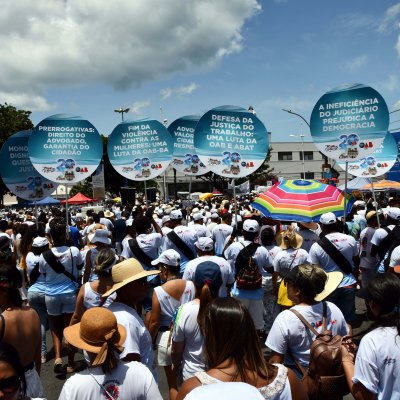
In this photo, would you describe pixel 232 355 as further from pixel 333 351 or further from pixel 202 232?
pixel 202 232

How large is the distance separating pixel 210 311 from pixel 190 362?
1.42 meters

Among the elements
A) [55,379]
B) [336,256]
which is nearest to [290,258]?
[336,256]

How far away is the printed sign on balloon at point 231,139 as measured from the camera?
7.66 metres

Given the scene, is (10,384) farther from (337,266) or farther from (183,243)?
(183,243)

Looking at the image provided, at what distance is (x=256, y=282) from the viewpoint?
5527mm

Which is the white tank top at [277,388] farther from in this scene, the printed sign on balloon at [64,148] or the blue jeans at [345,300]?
the printed sign on balloon at [64,148]

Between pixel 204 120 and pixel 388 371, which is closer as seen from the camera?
pixel 388 371

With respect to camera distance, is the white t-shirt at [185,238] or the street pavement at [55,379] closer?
the street pavement at [55,379]

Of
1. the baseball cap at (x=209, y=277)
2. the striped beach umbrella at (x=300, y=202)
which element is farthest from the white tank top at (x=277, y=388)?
the striped beach umbrella at (x=300, y=202)

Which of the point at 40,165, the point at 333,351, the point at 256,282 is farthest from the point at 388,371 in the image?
A: the point at 40,165

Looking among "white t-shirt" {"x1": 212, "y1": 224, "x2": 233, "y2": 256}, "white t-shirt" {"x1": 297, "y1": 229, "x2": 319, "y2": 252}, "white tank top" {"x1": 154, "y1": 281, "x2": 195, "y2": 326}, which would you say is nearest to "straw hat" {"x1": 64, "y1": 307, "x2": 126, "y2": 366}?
"white tank top" {"x1": 154, "y1": 281, "x2": 195, "y2": 326}

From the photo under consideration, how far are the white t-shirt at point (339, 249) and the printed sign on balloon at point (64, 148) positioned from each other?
4911mm

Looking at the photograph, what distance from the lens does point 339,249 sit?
17.8 ft

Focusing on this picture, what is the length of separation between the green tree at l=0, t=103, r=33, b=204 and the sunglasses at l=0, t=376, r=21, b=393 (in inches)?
1719
